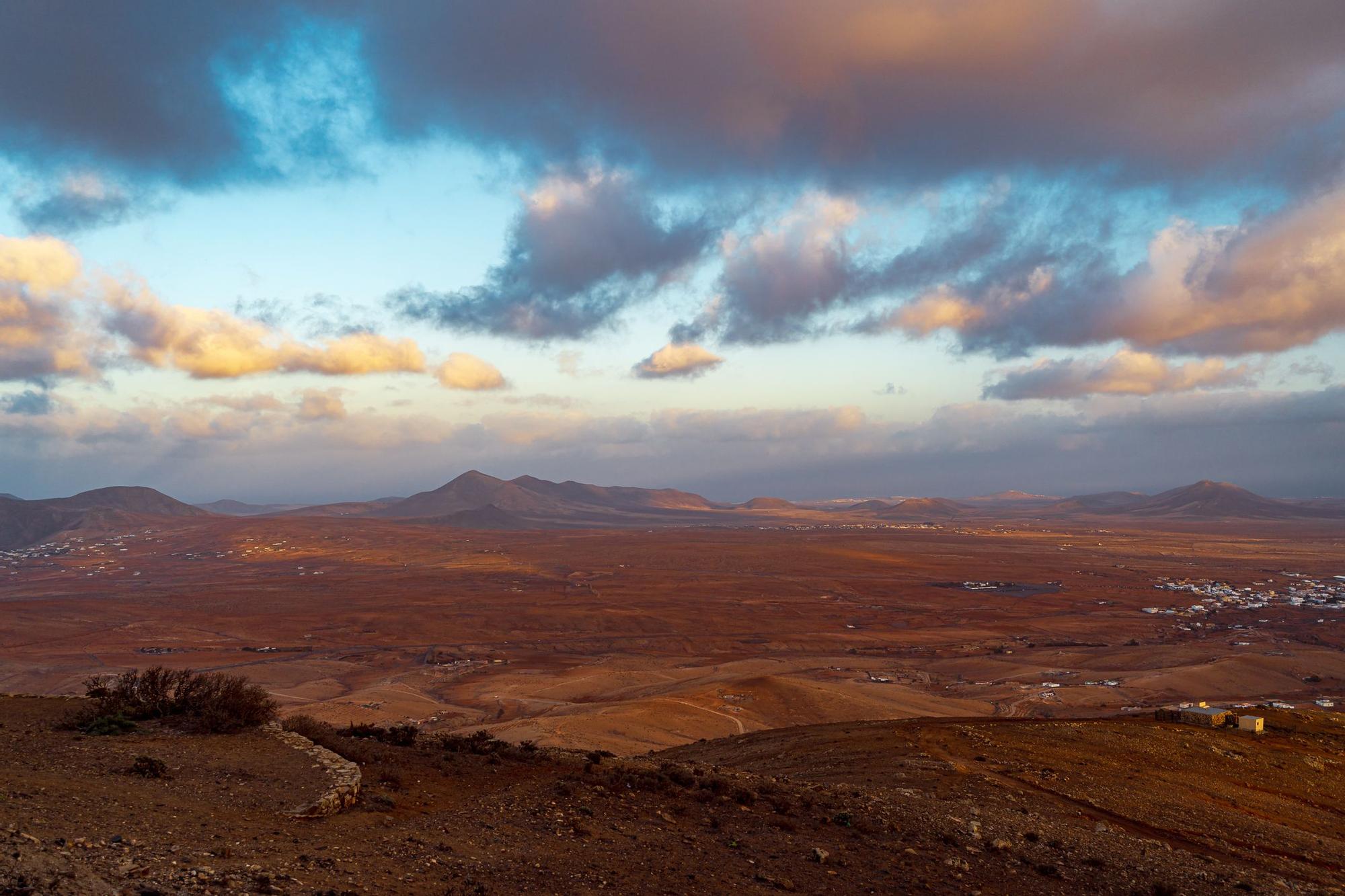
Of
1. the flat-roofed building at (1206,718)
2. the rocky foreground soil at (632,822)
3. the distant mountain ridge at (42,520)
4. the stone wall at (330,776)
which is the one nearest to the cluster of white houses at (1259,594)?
the flat-roofed building at (1206,718)

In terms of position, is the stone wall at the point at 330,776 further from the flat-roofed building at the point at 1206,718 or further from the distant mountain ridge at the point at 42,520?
the distant mountain ridge at the point at 42,520

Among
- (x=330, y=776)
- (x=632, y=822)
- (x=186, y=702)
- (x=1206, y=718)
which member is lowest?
(x=1206, y=718)

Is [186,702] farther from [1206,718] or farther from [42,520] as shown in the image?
[42,520]

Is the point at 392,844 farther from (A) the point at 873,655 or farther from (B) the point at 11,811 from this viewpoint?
(A) the point at 873,655

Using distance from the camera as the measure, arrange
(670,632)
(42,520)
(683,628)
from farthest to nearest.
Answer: (42,520), (683,628), (670,632)

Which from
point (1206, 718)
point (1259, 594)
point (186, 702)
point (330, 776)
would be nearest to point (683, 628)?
point (1206, 718)

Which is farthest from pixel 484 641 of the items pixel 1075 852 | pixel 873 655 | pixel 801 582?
pixel 1075 852
